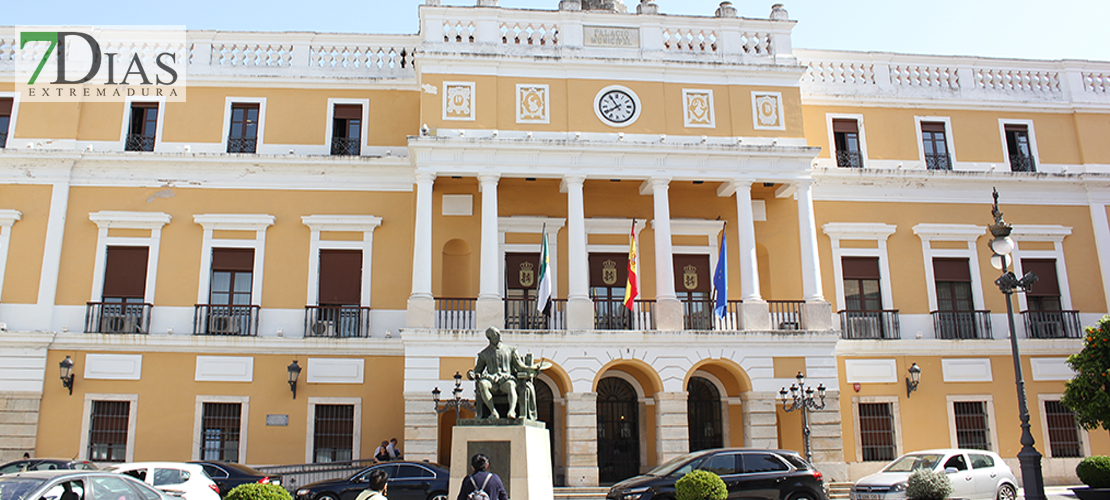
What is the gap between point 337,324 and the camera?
19.6 meters

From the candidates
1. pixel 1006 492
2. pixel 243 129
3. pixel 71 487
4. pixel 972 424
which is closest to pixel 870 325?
pixel 972 424

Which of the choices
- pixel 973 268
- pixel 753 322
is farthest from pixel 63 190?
pixel 973 268

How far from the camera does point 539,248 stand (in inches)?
800

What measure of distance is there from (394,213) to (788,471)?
11.1 meters

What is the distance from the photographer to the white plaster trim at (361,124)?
20.9 meters

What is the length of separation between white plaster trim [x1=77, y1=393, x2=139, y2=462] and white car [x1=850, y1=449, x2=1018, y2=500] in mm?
15018

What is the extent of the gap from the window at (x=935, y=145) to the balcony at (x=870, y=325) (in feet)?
14.3

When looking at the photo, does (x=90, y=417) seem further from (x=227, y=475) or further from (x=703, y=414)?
(x=703, y=414)

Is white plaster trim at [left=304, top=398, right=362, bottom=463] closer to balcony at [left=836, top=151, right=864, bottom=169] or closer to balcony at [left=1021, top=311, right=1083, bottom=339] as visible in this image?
balcony at [left=836, top=151, right=864, bottom=169]

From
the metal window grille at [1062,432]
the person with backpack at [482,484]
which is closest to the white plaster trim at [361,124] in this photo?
the person with backpack at [482,484]

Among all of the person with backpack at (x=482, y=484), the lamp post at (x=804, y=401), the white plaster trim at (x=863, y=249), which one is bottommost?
the person with backpack at (x=482, y=484)

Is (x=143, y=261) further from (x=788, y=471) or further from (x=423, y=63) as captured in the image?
(x=788, y=471)

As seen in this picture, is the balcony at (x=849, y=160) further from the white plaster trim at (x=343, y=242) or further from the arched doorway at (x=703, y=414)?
the white plaster trim at (x=343, y=242)

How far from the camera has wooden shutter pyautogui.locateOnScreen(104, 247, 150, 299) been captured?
19594mm
